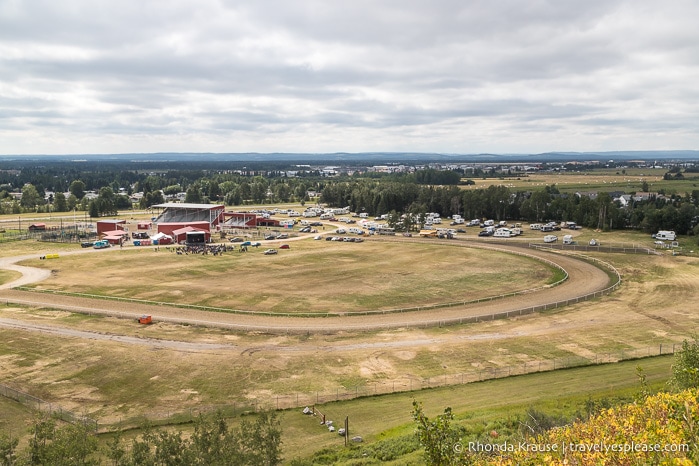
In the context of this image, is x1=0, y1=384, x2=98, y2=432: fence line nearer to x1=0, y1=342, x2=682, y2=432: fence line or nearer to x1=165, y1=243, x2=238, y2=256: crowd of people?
x1=0, y1=342, x2=682, y2=432: fence line

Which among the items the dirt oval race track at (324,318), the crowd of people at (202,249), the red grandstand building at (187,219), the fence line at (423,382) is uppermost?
the red grandstand building at (187,219)

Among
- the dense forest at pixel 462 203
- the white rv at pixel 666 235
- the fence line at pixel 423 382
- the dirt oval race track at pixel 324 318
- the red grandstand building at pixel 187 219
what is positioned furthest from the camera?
the dense forest at pixel 462 203

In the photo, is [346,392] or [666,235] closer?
[346,392]

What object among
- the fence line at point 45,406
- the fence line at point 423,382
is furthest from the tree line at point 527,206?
the fence line at point 45,406

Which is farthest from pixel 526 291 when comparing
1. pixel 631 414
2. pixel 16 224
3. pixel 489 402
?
pixel 16 224

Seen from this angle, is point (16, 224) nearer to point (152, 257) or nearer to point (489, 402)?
point (152, 257)

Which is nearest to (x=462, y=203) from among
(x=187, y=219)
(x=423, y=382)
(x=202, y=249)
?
(x=187, y=219)

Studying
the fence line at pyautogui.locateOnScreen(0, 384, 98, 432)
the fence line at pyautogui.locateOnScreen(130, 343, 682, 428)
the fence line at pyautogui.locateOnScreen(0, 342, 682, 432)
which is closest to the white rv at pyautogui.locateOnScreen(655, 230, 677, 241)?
the fence line at pyautogui.locateOnScreen(130, 343, 682, 428)

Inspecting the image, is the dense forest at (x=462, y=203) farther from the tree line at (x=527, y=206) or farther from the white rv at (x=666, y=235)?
the white rv at (x=666, y=235)

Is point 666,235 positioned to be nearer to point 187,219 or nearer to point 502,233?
point 502,233
